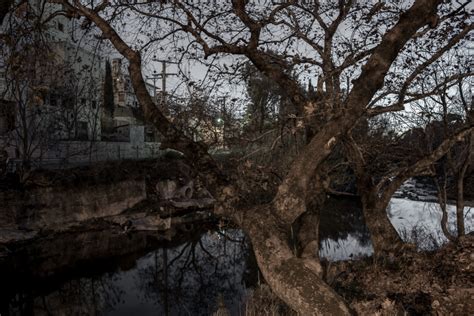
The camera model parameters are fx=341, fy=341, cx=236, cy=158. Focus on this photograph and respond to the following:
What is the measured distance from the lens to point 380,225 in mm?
7035

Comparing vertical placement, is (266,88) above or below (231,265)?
above

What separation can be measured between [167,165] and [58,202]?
870 cm

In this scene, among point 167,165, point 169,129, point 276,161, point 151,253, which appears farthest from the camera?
point 167,165

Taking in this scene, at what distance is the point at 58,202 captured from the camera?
18.0m

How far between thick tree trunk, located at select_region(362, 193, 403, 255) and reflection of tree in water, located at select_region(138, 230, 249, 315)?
5520 mm

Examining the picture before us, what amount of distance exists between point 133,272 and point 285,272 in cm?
1257

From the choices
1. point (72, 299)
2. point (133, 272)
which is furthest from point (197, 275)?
point (72, 299)

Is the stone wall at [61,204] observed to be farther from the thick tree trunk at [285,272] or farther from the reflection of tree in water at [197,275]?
the thick tree trunk at [285,272]

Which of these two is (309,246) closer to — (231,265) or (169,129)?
(169,129)

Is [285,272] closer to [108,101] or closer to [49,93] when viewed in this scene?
[49,93]

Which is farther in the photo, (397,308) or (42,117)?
(42,117)

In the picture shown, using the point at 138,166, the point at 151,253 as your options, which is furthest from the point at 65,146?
the point at 151,253

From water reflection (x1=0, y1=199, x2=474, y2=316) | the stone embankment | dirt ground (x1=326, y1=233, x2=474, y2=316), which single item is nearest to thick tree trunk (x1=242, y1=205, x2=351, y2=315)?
dirt ground (x1=326, y1=233, x2=474, y2=316)

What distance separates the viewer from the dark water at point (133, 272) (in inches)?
444
